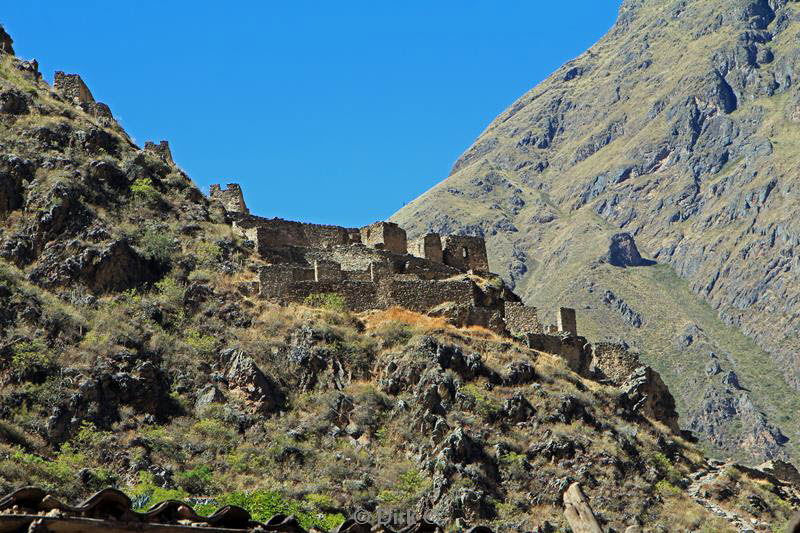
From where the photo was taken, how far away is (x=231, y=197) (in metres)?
61.2

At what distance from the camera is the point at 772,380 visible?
516ft

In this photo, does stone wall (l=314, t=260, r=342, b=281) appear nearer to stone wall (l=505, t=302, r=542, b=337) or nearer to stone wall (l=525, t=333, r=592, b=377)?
stone wall (l=505, t=302, r=542, b=337)

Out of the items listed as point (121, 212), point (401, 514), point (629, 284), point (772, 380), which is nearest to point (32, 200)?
point (121, 212)

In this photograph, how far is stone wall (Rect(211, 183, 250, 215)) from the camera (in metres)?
60.8

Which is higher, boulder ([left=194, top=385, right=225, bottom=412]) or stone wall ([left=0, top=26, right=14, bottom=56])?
stone wall ([left=0, top=26, right=14, bottom=56])

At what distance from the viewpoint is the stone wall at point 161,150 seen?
62463 millimetres

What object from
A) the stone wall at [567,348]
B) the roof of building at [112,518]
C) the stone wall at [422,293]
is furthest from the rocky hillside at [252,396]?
the roof of building at [112,518]

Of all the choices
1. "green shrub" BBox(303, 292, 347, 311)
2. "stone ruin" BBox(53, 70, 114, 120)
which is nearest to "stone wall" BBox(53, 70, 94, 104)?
"stone ruin" BBox(53, 70, 114, 120)

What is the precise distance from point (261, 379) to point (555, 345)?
14.1 metres

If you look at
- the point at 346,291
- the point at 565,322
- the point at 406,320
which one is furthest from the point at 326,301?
the point at 565,322

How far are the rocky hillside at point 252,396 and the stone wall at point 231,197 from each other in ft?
12.5

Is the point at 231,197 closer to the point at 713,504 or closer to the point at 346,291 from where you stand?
the point at 346,291

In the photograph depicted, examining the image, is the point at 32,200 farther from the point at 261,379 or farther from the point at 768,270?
the point at 768,270

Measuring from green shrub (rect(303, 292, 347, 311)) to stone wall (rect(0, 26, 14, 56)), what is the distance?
898 inches
